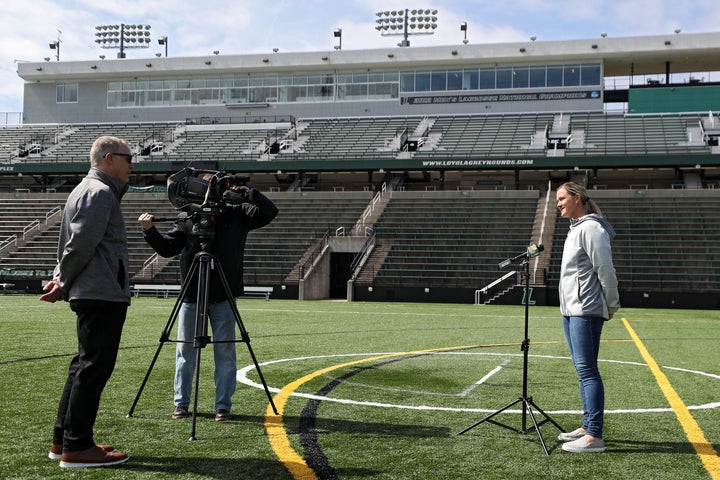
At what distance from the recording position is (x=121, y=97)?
56750 millimetres

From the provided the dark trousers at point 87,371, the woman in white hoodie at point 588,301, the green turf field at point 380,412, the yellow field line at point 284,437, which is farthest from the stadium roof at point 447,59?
the dark trousers at point 87,371

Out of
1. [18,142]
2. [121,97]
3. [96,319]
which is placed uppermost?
[121,97]

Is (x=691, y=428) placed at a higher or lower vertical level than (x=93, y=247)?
lower

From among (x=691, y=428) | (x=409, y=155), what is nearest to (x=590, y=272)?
(x=691, y=428)

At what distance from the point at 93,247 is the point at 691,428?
5.26 m

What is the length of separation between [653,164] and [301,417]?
1453 inches

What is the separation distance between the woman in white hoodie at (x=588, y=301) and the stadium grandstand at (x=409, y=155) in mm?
24039

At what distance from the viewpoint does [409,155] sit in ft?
142

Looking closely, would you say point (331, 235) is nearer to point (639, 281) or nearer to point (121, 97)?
point (639, 281)

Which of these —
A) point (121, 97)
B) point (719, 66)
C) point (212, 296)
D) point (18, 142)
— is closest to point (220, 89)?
point (121, 97)

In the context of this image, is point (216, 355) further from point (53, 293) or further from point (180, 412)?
point (53, 293)

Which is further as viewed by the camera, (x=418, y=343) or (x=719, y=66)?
(x=719, y=66)

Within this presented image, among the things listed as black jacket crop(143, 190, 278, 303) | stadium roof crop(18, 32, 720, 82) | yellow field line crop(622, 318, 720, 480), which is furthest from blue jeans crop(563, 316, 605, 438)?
stadium roof crop(18, 32, 720, 82)

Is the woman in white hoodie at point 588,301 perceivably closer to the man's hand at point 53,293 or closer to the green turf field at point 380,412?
the green turf field at point 380,412
